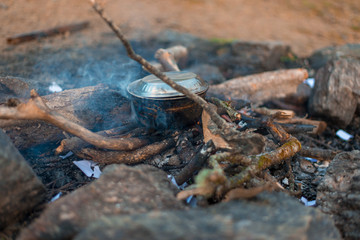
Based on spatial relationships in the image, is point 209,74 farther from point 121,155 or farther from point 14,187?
point 14,187

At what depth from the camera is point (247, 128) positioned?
2.98 meters

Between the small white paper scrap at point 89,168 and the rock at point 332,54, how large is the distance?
515 cm

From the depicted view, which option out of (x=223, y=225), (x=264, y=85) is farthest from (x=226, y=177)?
(x=264, y=85)

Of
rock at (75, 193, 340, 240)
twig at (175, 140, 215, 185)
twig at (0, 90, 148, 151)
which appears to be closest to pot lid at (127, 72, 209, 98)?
twig at (0, 90, 148, 151)

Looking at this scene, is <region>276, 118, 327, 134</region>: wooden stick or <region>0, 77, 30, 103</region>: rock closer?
<region>0, 77, 30, 103</region>: rock

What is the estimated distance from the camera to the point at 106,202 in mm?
1723

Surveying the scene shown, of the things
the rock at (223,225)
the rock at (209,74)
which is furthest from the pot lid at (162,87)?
the rock at (209,74)

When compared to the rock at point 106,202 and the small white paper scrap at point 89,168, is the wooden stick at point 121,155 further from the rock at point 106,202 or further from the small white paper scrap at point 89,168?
the rock at point 106,202

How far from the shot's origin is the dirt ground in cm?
827

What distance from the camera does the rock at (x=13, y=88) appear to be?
300cm

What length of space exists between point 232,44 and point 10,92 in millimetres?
5434

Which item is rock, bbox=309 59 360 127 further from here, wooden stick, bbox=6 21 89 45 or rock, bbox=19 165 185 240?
wooden stick, bbox=6 21 89 45

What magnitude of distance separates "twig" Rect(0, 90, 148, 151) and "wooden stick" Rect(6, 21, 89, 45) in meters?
5.43

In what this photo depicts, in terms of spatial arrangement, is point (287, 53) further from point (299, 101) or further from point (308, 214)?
point (308, 214)
